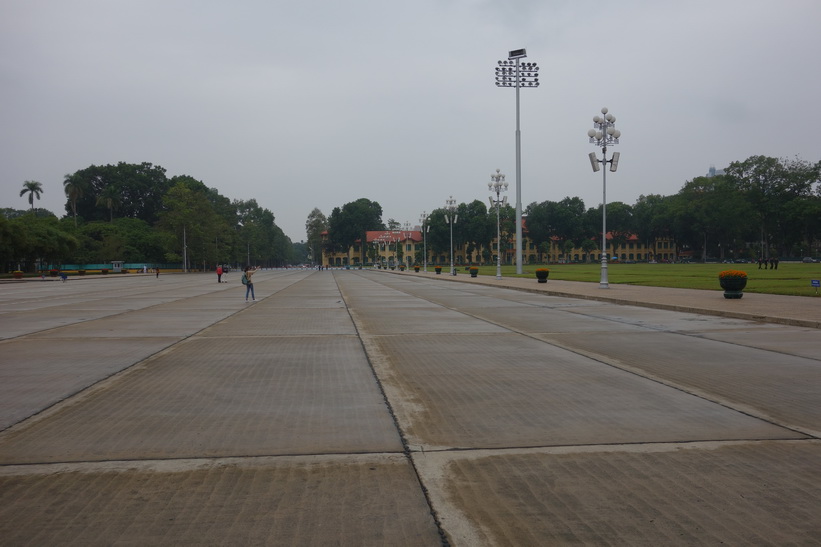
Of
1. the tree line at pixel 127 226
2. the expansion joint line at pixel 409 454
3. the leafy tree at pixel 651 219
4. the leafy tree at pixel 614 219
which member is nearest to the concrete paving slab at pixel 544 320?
the expansion joint line at pixel 409 454

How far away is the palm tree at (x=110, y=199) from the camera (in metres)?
119

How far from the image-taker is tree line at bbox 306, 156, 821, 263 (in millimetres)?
110812

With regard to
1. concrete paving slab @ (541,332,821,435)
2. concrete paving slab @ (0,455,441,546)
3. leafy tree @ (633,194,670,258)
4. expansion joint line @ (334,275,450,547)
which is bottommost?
concrete paving slab @ (541,332,821,435)

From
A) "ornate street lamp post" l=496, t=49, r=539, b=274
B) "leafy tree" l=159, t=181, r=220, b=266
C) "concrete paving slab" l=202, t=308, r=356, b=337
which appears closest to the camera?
"concrete paving slab" l=202, t=308, r=356, b=337

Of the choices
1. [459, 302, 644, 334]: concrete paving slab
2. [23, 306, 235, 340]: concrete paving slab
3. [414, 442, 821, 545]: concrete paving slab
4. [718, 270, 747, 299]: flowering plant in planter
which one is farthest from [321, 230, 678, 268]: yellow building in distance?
[414, 442, 821, 545]: concrete paving slab

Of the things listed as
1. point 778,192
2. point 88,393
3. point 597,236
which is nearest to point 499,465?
point 88,393

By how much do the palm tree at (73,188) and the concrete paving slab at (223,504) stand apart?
12963 cm

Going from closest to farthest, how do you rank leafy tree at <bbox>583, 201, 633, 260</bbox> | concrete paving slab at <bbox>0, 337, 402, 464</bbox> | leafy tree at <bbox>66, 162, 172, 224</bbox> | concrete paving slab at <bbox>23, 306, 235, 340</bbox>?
concrete paving slab at <bbox>0, 337, 402, 464</bbox>
concrete paving slab at <bbox>23, 306, 235, 340</bbox>
leafy tree at <bbox>66, 162, 172, 224</bbox>
leafy tree at <bbox>583, 201, 633, 260</bbox>

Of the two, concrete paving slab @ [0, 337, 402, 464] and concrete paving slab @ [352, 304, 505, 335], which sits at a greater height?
concrete paving slab @ [0, 337, 402, 464]

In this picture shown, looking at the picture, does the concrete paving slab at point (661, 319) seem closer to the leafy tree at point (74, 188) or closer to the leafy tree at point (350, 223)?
the leafy tree at point (74, 188)

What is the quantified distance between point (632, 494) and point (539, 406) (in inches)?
106

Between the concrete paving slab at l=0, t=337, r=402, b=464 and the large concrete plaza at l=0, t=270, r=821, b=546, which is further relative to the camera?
the concrete paving slab at l=0, t=337, r=402, b=464

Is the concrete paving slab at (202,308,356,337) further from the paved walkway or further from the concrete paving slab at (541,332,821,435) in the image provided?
the paved walkway

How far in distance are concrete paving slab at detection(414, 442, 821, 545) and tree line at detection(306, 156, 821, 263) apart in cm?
11457
